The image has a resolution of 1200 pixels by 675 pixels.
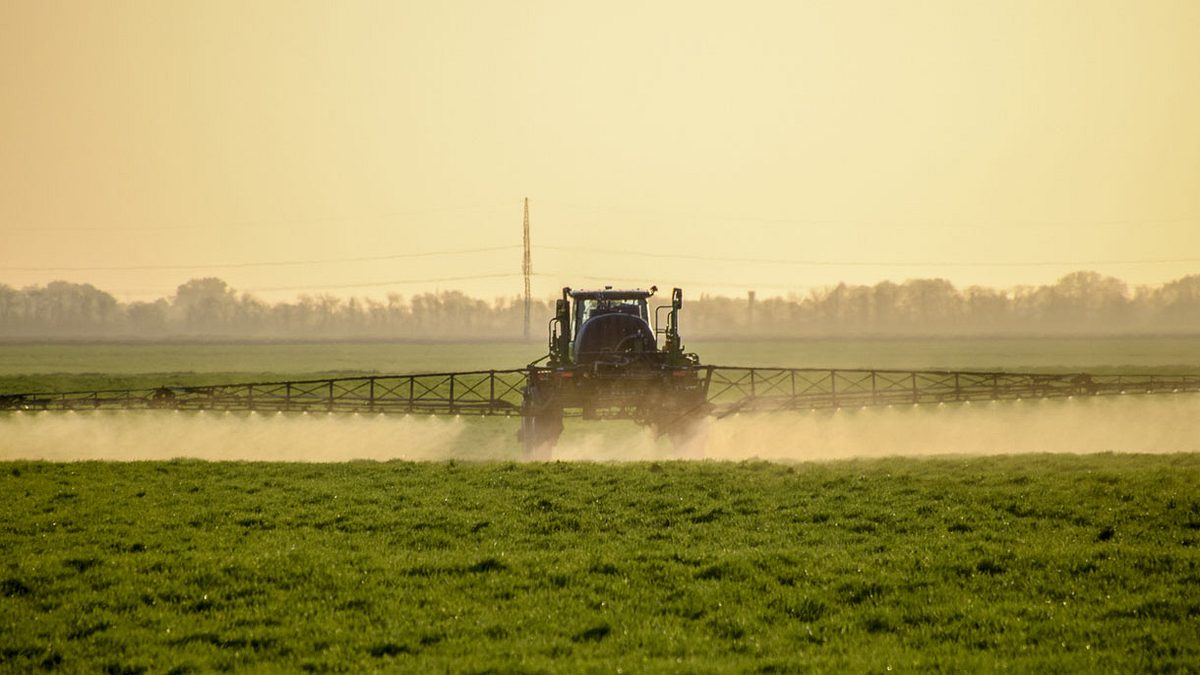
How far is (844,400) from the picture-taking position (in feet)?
129

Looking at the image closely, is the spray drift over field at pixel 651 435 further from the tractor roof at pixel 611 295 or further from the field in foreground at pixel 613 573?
the field in foreground at pixel 613 573

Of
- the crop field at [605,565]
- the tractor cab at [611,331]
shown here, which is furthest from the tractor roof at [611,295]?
the crop field at [605,565]

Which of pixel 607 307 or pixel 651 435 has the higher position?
pixel 607 307

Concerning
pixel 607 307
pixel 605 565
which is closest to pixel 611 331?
pixel 607 307

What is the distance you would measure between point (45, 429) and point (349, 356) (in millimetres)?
99091

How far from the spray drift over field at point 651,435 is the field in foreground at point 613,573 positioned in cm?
1285

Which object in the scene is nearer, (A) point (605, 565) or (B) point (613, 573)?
(B) point (613, 573)

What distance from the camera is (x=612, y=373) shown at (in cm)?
3347

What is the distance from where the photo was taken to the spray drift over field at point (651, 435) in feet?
118

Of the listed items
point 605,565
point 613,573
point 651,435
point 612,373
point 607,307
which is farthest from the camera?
point 651,435

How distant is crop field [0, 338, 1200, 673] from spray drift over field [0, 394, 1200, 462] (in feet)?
30.0

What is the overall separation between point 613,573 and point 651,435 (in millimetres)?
24668

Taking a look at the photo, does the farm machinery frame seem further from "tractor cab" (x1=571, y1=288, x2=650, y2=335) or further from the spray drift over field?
the spray drift over field

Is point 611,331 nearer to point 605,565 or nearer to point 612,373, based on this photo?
point 612,373
